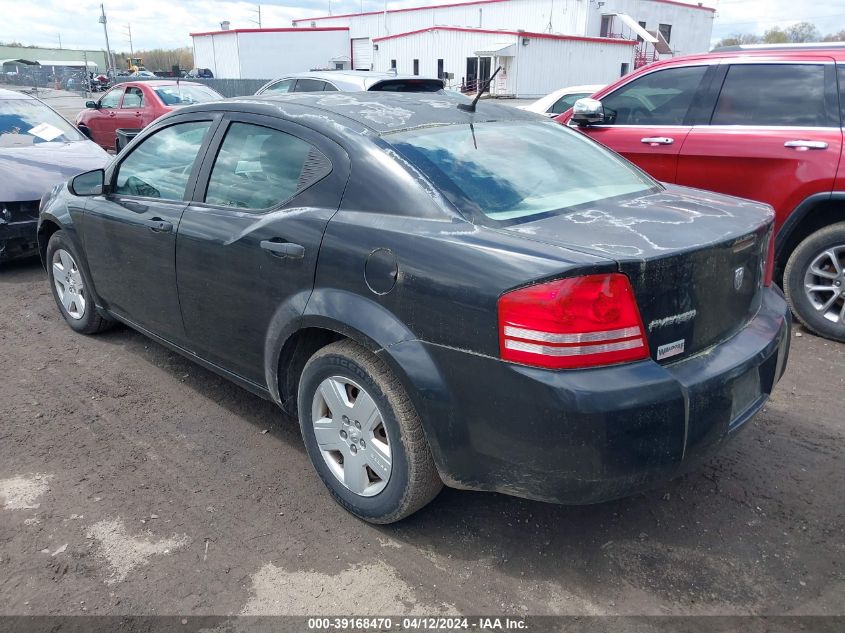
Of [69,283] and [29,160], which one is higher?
[29,160]

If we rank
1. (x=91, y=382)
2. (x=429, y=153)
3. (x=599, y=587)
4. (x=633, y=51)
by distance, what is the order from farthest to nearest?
1. (x=633, y=51)
2. (x=91, y=382)
3. (x=429, y=153)
4. (x=599, y=587)

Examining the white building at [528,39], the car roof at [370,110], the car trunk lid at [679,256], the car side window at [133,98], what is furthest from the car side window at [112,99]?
the white building at [528,39]

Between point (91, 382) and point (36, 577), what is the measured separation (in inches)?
72.5

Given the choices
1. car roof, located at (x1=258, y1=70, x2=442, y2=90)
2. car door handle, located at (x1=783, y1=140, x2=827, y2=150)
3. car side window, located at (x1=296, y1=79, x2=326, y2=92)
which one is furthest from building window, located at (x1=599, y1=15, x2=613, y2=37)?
car door handle, located at (x1=783, y1=140, x2=827, y2=150)

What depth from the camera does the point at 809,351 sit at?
4.59m

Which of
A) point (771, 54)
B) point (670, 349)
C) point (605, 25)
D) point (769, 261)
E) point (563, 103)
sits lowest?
point (670, 349)

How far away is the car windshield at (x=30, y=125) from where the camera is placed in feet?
23.3

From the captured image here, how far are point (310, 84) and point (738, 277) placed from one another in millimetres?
8784

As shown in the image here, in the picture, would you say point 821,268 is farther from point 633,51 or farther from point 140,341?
point 633,51

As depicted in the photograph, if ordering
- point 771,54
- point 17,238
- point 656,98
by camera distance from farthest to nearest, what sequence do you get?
1. point 17,238
2. point 656,98
3. point 771,54

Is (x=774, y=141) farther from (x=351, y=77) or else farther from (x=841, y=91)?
(x=351, y=77)

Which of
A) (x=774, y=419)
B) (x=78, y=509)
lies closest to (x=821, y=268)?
(x=774, y=419)

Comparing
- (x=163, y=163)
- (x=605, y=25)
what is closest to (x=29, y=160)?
(x=163, y=163)

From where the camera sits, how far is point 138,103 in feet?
41.1
